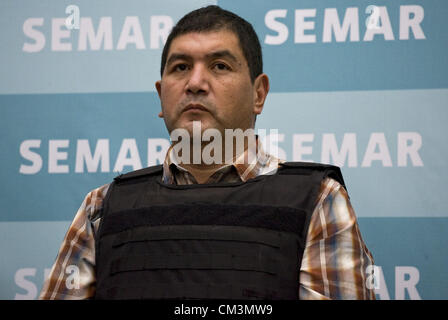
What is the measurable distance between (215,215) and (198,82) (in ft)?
0.95

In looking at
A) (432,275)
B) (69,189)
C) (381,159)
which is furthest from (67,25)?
(432,275)

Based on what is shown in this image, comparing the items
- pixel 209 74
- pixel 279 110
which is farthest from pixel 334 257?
pixel 279 110

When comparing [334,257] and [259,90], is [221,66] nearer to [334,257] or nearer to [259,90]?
[259,90]

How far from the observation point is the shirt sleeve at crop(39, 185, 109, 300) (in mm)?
1038

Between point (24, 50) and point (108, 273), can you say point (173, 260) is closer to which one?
point (108, 273)

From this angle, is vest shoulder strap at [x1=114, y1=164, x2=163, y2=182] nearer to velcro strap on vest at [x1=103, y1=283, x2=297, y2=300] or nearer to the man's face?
the man's face

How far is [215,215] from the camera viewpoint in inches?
38.5

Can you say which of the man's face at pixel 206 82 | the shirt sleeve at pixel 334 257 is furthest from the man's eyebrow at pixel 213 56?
the shirt sleeve at pixel 334 257

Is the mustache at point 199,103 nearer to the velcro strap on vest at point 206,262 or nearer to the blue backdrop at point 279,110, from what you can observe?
the velcro strap on vest at point 206,262

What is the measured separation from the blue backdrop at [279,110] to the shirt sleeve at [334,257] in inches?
19.5

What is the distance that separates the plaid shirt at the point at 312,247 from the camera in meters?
0.90

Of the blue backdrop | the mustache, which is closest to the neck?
the mustache

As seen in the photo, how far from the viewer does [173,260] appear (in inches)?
37.0

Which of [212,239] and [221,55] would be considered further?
[221,55]
